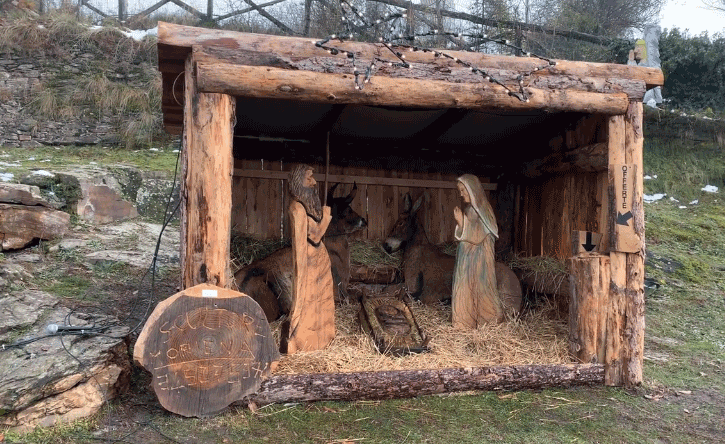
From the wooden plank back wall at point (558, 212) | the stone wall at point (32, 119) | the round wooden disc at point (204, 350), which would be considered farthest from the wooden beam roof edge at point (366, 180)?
the stone wall at point (32, 119)

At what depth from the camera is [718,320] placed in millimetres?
7988

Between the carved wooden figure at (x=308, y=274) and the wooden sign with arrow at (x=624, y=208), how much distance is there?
2481 mm

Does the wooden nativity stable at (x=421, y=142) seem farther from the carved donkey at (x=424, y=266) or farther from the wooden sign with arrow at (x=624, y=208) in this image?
the carved donkey at (x=424, y=266)

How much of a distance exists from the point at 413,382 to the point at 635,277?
2.12 metres

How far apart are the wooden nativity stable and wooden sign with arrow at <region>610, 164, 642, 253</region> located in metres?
0.01

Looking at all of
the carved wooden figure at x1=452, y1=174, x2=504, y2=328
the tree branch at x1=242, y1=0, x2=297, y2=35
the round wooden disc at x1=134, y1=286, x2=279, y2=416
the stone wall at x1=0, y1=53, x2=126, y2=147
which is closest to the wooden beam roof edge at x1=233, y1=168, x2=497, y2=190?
the carved wooden figure at x1=452, y1=174, x2=504, y2=328

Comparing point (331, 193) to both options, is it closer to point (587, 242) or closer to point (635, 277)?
point (587, 242)

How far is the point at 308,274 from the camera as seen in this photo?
18.8 feet

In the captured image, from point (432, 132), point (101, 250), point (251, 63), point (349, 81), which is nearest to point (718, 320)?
point (432, 132)

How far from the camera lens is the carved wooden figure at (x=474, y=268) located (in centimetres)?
661

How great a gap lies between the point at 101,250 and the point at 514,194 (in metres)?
5.16

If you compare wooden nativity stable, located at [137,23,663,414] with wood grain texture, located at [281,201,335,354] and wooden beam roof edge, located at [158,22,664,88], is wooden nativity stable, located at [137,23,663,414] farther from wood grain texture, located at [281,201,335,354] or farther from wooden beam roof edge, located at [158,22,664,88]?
wood grain texture, located at [281,201,335,354]

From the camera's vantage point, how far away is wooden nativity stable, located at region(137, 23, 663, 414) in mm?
4773

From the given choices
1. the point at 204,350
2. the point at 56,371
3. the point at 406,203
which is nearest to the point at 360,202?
the point at 406,203
